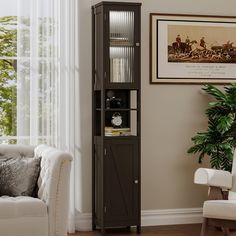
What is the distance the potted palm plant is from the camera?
6.14 m

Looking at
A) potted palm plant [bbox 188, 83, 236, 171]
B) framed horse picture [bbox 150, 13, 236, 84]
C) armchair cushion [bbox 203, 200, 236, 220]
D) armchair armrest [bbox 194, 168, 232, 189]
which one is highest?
framed horse picture [bbox 150, 13, 236, 84]

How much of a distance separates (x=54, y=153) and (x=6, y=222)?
0.65 metres

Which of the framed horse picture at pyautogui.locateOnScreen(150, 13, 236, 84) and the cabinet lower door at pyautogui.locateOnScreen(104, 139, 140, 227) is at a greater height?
the framed horse picture at pyautogui.locateOnScreen(150, 13, 236, 84)

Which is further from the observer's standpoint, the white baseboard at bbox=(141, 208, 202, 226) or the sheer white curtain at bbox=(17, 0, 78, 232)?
the white baseboard at bbox=(141, 208, 202, 226)

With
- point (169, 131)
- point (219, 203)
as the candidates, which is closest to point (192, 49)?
point (169, 131)

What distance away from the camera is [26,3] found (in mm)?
6074

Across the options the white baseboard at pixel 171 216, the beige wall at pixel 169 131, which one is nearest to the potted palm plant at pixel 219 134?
the beige wall at pixel 169 131

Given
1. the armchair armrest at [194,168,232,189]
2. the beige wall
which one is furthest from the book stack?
the armchair armrest at [194,168,232,189]

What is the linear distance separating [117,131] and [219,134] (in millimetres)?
1028

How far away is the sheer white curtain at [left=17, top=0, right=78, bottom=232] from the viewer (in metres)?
6.10

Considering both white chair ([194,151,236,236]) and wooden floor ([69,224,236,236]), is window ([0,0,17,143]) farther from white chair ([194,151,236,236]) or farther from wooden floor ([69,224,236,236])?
white chair ([194,151,236,236])

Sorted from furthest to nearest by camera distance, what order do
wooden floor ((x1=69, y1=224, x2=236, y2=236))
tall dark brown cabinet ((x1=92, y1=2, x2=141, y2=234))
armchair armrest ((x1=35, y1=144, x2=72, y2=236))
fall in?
1. wooden floor ((x1=69, y1=224, x2=236, y2=236))
2. tall dark brown cabinet ((x1=92, y1=2, x2=141, y2=234))
3. armchair armrest ((x1=35, y1=144, x2=72, y2=236))

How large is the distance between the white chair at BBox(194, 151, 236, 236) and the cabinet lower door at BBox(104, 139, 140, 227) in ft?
2.83

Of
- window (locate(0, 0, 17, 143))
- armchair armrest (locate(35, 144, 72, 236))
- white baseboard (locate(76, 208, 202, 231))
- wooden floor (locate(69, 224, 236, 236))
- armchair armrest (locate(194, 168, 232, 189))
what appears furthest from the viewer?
white baseboard (locate(76, 208, 202, 231))
